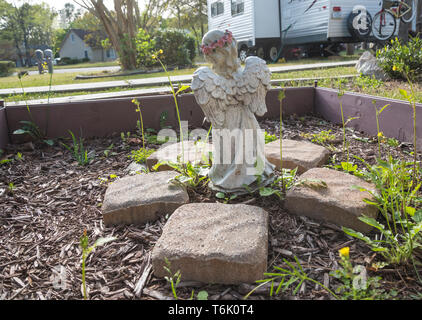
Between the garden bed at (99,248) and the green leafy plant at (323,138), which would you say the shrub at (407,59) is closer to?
the green leafy plant at (323,138)

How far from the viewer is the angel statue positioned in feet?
7.11

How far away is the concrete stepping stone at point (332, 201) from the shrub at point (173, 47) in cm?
1181

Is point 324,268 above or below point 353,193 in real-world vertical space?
below

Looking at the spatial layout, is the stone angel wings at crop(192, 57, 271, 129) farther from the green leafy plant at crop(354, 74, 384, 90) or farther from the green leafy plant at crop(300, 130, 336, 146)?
the green leafy plant at crop(354, 74, 384, 90)

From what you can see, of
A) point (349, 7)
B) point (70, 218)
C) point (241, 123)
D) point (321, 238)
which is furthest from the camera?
point (349, 7)

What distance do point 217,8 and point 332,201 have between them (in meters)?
15.6

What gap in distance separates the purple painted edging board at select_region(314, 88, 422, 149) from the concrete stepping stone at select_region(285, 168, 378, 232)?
134cm

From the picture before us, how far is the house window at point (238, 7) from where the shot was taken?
1367 centimetres

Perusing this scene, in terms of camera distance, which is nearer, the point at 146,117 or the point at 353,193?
the point at 353,193

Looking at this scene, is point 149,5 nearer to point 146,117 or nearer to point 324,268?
point 146,117

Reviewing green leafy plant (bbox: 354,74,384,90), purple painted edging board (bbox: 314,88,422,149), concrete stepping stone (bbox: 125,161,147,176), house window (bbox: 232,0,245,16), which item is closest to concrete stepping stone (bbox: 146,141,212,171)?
concrete stepping stone (bbox: 125,161,147,176)
